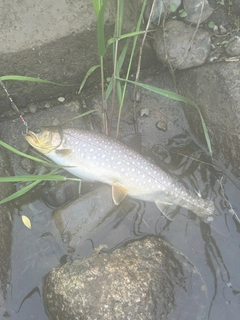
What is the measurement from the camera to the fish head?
3.31 meters

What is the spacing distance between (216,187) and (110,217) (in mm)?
1101

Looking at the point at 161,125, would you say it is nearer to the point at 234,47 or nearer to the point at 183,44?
the point at 183,44

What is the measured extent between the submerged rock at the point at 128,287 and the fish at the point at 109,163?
46 centimetres

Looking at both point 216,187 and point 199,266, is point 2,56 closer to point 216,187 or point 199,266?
point 216,187

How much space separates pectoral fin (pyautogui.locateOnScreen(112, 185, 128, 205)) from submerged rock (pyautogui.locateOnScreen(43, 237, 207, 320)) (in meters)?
0.41

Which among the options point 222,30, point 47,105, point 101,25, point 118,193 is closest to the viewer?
point 101,25

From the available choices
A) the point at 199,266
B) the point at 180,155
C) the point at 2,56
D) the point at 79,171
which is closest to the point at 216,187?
the point at 180,155

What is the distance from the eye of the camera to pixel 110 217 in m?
3.63

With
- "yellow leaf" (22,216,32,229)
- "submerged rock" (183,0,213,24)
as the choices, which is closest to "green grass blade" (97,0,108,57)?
"submerged rock" (183,0,213,24)

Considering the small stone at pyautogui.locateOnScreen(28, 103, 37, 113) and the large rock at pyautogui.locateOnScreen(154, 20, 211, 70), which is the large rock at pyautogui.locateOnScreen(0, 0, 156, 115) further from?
the large rock at pyautogui.locateOnScreen(154, 20, 211, 70)

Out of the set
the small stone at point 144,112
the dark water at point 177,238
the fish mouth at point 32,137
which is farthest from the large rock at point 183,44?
the fish mouth at point 32,137

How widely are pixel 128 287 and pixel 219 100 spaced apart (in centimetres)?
189

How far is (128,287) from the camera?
3.01 meters

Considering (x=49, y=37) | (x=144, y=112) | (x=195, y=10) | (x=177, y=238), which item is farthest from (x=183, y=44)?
(x=177, y=238)
